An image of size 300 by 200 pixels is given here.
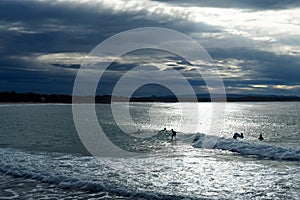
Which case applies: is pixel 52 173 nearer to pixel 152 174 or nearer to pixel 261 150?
pixel 152 174

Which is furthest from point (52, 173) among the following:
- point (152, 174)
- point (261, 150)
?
point (261, 150)

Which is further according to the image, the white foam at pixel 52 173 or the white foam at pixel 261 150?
the white foam at pixel 261 150

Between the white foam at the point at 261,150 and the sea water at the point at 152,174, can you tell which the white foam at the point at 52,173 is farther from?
the white foam at the point at 261,150

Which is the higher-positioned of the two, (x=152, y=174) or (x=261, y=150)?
(x=152, y=174)

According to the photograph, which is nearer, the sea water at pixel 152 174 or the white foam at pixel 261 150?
the sea water at pixel 152 174

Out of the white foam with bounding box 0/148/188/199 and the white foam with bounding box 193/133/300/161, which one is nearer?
the white foam with bounding box 0/148/188/199

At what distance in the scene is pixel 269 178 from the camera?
1609cm

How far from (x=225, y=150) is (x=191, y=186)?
13.6 meters

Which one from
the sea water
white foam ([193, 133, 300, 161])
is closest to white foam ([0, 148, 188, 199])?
the sea water

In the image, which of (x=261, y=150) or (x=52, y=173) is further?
(x=261, y=150)

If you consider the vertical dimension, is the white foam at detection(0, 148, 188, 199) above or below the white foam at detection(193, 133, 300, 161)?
above

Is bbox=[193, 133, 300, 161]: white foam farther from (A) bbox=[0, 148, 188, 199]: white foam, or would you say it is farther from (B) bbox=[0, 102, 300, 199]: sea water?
(A) bbox=[0, 148, 188, 199]: white foam

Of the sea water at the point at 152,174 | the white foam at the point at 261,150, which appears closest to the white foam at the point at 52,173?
the sea water at the point at 152,174

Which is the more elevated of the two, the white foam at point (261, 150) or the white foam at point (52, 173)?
the white foam at point (52, 173)
